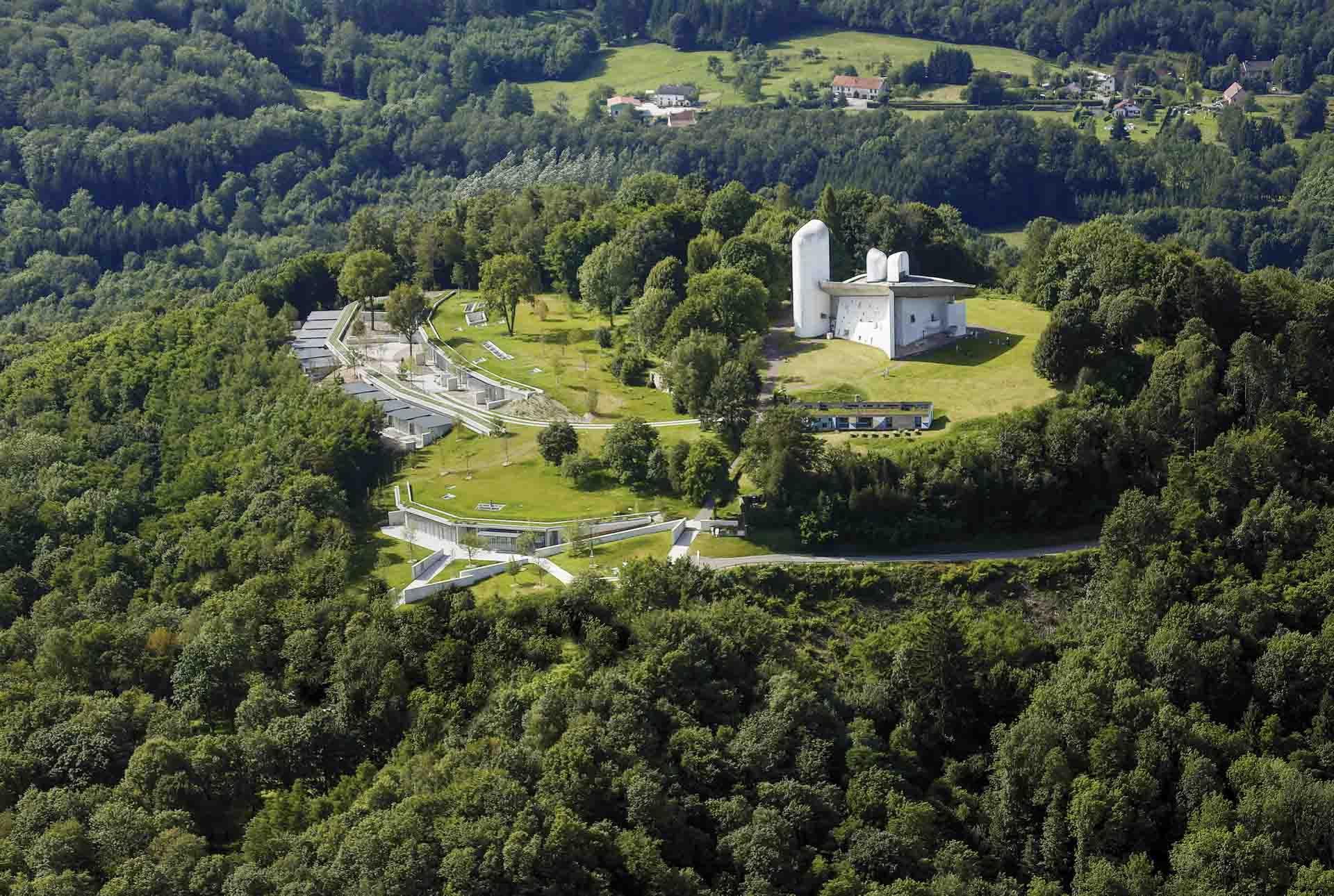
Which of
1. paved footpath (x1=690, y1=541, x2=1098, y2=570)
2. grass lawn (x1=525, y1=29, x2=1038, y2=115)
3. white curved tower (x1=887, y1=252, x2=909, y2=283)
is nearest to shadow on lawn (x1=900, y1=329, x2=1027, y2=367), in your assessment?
white curved tower (x1=887, y1=252, x2=909, y2=283)

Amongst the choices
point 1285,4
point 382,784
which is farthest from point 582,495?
point 1285,4

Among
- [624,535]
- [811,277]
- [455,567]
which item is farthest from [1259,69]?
[455,567]

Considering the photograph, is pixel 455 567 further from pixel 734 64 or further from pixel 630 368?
pixel 734 64

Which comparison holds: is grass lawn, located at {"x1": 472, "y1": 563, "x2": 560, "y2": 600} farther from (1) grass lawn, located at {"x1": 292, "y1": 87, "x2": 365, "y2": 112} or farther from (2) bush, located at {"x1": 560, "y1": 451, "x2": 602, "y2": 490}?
(1) grass lawn, located at {"x1": 292, "y1": 87, "x2": 365, "y2": 112}

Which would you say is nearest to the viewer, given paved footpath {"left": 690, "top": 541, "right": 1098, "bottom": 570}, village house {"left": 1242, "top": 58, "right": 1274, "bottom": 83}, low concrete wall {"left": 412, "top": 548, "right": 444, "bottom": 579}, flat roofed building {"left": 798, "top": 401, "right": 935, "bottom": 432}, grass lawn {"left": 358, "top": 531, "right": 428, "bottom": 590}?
paved footpath {"left": 690, "top": 541, "right": 1098, "bottom": 570}

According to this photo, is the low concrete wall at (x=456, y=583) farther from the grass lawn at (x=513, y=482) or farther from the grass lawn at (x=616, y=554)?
the grass lawn at (x=513, y=482)

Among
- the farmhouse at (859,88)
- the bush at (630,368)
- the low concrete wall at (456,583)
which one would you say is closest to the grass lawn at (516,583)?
the low concrete wall at (456,583)
